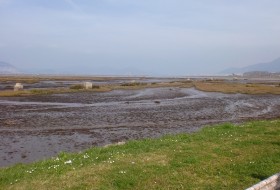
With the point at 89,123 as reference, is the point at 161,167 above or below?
above

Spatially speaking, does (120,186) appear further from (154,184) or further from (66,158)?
(66,158)

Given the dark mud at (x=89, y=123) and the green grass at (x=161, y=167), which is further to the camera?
the dark mud at (x=89, y=123)

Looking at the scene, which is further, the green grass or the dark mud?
the dark mud

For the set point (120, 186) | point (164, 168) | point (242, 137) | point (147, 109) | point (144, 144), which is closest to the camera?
point (120, 186)

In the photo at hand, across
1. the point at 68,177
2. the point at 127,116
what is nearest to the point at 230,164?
the point at 68,177

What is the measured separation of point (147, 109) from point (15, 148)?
85.0 ft

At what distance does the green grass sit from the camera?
44.8ft

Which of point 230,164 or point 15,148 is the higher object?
point 230,164

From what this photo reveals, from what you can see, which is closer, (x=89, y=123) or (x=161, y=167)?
(x=161, y=167)

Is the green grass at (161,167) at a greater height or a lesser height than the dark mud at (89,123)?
greater

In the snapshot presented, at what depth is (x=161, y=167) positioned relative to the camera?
15.3m

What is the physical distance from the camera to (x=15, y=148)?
26.2 metres

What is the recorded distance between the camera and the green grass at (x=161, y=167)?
13648 millimetres

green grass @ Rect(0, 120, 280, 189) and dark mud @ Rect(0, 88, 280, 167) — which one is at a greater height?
green grass @ Rect(0, 120, 280, 189)
